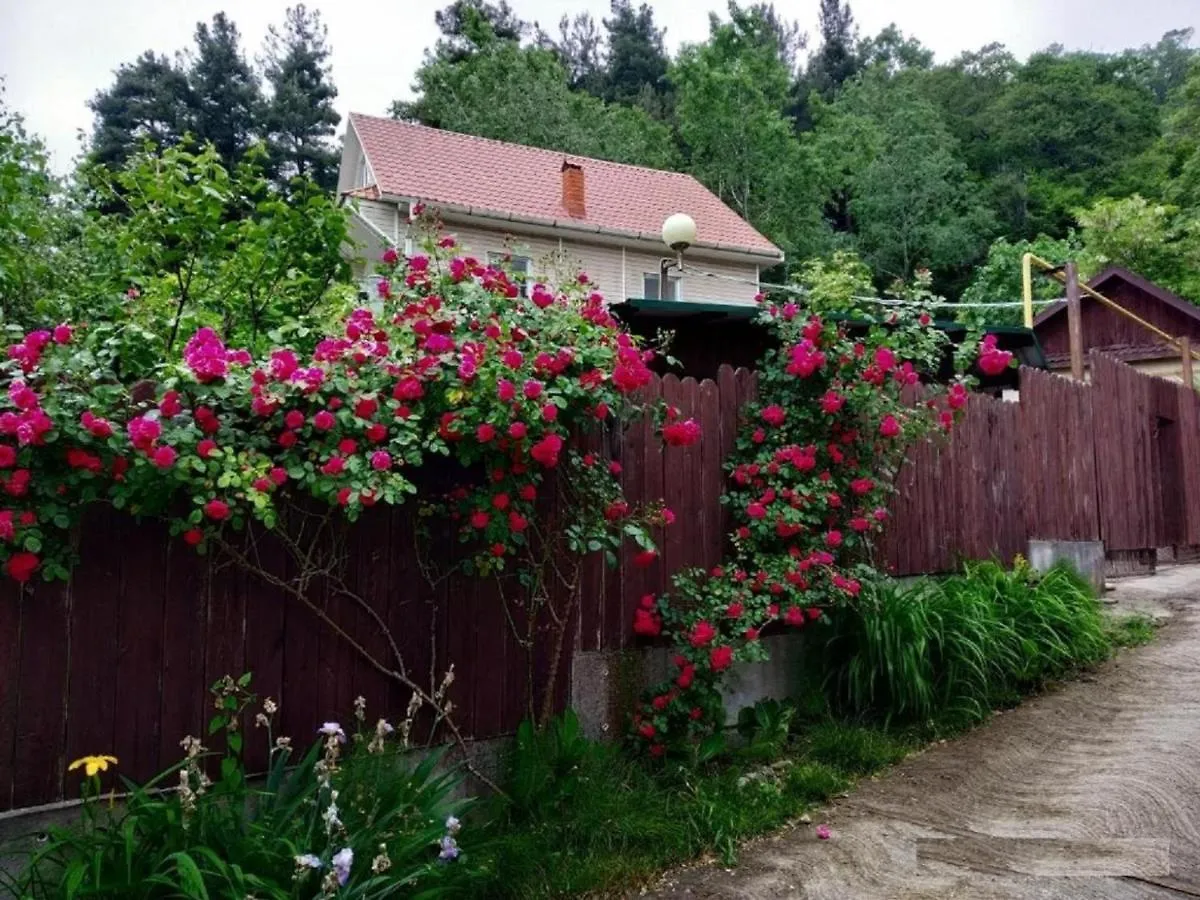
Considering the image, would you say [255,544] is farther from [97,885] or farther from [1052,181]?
[1052,181]

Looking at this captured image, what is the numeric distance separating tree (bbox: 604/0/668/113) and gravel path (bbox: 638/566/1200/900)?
34.1 m

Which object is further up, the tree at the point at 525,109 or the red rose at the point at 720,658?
the tree at the point at 525,109

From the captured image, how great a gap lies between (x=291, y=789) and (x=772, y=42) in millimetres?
36414

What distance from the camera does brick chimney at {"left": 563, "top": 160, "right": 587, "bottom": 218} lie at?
57.5 feet

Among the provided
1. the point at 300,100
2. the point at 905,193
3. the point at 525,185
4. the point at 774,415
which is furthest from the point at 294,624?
the point at 905,193

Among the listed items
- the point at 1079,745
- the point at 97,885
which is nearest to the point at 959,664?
the point at 1079,745

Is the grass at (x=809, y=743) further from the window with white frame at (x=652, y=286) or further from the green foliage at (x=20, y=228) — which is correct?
the window with white frame at (x=652, y=286)

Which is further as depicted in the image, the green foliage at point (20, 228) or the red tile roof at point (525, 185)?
the red tile roof at point (525, 185)

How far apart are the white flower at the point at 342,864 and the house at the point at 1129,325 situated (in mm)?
18244

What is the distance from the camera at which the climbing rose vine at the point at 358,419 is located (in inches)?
107

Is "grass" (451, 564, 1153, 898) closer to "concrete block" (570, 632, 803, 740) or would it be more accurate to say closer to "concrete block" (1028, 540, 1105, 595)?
"concrete block" (570, 632, 803, 740)

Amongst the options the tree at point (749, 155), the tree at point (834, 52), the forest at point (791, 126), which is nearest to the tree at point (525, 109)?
the forest at point (791, 126)

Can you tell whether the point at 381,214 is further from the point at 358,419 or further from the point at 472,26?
the point at 472,26

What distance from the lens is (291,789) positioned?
307cm
